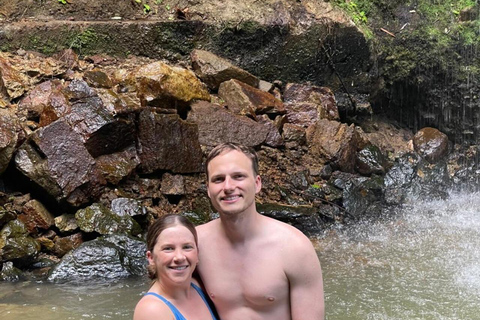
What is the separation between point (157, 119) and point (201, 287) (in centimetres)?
444

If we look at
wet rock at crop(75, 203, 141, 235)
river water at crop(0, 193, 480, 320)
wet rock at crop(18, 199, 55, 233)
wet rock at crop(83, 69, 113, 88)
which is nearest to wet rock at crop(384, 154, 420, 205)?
river water at crop(0, 193, 480, 320)

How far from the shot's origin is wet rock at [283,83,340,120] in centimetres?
896

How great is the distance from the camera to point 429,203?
7.86m

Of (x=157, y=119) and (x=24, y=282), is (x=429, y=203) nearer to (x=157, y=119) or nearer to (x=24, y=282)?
(x=157, y=119)

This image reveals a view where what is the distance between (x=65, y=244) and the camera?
5.59 meters

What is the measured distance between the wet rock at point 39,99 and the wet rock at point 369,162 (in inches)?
173

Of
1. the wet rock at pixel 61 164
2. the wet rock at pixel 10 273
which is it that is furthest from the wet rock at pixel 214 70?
the wet rock at pixel 10 273

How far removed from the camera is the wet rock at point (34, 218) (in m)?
5.65

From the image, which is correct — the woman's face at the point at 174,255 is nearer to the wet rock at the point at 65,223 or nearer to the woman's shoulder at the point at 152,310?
the woman's shoulder at the point at 152,310

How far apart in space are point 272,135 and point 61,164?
3158 millimetres

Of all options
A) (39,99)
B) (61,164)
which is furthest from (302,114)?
(61,164)

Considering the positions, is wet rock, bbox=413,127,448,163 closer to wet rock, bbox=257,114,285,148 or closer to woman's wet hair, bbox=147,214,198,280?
wet rock, bbox=257,114,285,148

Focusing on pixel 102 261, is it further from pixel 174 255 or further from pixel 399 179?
pixel 399 179

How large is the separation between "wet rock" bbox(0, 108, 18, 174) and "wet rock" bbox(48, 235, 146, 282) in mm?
1324
